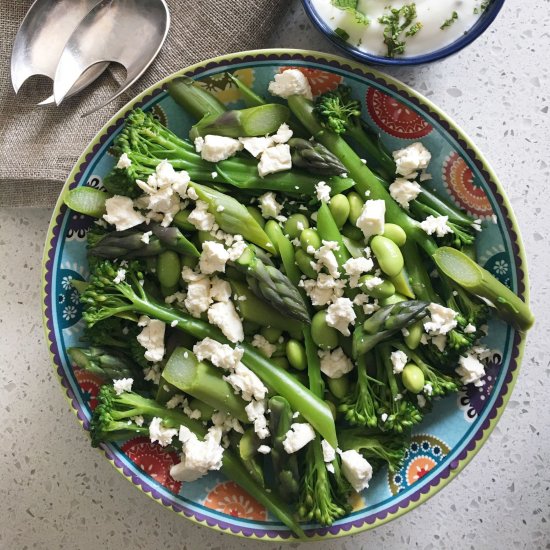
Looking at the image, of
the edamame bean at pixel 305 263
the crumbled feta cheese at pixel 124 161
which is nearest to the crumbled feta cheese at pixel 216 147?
the crumbled feta cheese at pixel 124 161

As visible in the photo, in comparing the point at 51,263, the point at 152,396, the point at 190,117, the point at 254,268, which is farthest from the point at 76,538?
the point at 190,117

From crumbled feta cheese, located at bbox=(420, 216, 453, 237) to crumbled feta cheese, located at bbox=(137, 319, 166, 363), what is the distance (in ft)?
2.35

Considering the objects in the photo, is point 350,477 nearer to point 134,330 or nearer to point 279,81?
point 134,330

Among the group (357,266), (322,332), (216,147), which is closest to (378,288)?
(357,266)

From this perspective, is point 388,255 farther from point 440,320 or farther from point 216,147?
point 216,147

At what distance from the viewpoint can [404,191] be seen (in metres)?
1.57

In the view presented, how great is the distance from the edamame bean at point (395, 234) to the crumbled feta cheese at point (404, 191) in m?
0.07

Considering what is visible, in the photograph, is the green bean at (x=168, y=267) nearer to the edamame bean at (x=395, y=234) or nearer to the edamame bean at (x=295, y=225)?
the edamame bean at (x=295, y=225)

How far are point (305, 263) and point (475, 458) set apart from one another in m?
0.80

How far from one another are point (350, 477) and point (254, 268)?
1.93 ft

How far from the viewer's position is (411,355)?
158 centimetres

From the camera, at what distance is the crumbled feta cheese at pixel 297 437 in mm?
1547

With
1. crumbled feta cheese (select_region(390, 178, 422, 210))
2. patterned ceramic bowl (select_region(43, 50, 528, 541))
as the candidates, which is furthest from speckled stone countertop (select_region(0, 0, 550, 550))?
crumbled feta cheese (select_region(390, 178, 422, 210))

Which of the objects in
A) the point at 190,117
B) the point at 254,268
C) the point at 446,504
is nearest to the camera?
the point at 254,268
